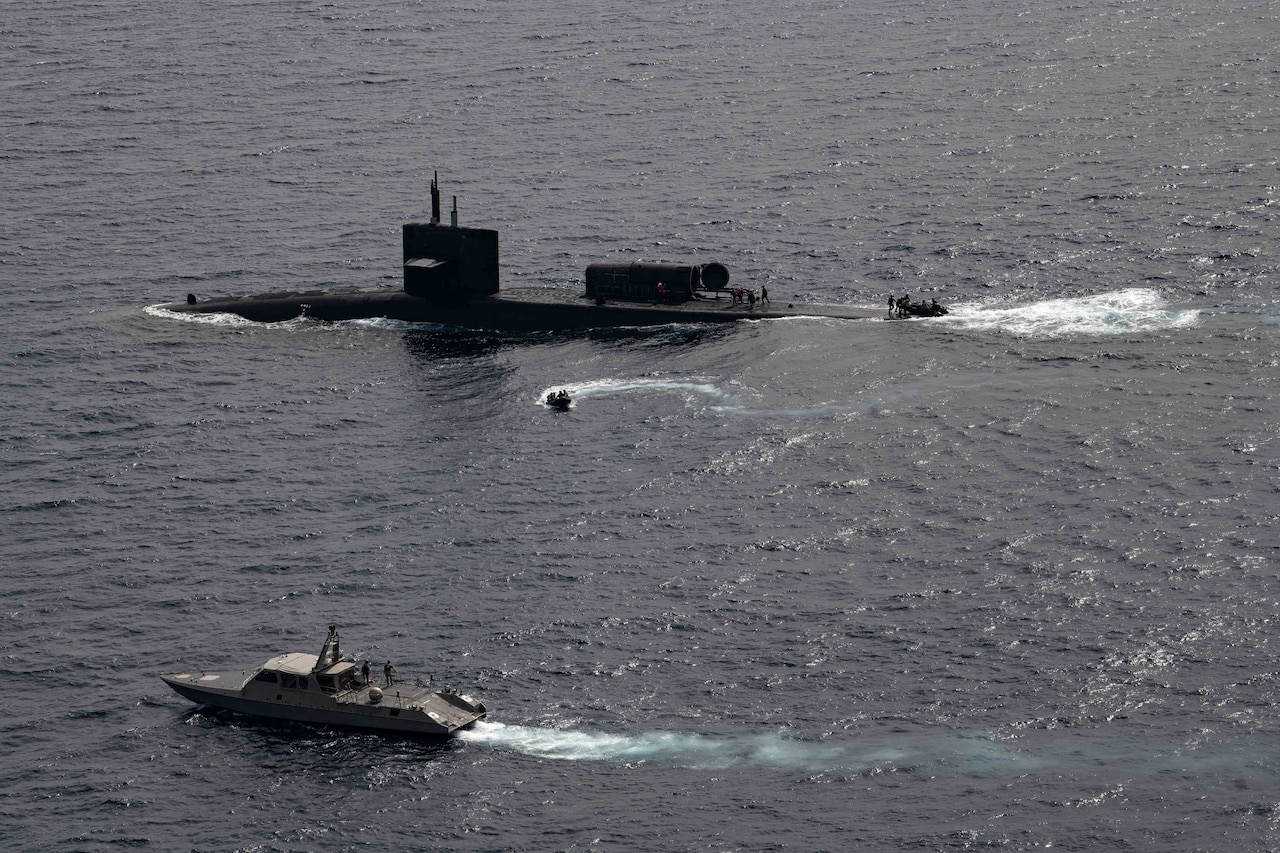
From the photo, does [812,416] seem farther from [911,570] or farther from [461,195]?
[461,195]

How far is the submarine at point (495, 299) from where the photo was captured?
134 meters

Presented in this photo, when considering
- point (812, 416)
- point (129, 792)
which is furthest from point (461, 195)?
point (129, 792)

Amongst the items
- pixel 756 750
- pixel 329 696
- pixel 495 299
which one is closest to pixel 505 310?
pixel 495 299

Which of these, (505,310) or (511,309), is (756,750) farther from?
(505,310)

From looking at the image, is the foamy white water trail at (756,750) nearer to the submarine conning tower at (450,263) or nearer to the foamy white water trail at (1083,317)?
the foamy white water trail at (1083,317)

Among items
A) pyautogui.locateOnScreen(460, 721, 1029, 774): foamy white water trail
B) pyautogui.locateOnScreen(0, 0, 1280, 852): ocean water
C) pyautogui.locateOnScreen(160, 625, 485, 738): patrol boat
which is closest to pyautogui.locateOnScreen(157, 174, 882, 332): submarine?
pyautogui.locateOnScreen(0, 0, 1280, 852): ocean water

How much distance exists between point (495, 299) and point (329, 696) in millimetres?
55429

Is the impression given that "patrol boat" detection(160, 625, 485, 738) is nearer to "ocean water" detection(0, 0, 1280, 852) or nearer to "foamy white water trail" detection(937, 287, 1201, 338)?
"ocean water" detection(0, 0, 1280, 852)

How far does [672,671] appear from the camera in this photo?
8888 cm

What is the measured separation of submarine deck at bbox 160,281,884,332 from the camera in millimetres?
132625

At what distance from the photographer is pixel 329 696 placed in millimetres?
87125

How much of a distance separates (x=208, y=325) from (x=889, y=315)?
166 ft

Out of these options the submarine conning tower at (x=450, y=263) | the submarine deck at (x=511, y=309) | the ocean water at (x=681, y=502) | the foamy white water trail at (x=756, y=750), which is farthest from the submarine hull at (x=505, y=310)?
the foamy white water trail at (x=756, y=750)

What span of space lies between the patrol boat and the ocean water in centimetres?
103
